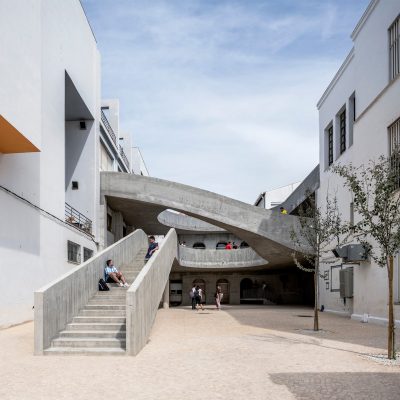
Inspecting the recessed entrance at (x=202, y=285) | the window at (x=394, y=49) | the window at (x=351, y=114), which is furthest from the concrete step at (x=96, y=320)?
the recessed entrance at (x=202, y=285)

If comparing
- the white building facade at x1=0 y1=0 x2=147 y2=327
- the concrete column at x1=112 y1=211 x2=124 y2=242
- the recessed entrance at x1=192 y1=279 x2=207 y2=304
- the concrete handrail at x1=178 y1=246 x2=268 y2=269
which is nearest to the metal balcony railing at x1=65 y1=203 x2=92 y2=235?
the white building facade at x1=0 y1=0 x2=147 y2=327

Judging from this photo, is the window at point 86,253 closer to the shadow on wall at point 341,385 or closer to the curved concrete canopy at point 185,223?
the shadow on wall at point 341,385

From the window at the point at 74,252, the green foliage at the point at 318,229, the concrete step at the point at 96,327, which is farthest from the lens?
the window at the point at 74,252

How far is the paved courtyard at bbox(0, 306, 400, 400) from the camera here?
6.77m

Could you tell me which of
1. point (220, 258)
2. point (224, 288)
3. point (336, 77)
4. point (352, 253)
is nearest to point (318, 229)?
point (352, 253)

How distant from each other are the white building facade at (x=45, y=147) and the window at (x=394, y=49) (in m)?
11.3

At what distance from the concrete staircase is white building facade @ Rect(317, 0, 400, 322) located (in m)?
8.53

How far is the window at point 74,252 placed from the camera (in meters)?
21.0

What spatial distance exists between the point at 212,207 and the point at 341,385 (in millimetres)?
17771

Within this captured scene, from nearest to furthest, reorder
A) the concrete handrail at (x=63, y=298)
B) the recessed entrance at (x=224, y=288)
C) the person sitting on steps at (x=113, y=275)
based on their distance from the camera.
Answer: the concrete handrail at (x=63, y=298) < the person sitting on steps at (x=113, y=275) < the recessed entrance at (x=224, y=288)

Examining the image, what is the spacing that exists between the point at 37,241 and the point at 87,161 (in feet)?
29.5

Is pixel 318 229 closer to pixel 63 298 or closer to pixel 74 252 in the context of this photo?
pixel 63 298

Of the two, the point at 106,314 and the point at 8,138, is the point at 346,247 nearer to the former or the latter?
the point at 106,314

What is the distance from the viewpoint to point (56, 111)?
19.2 m
